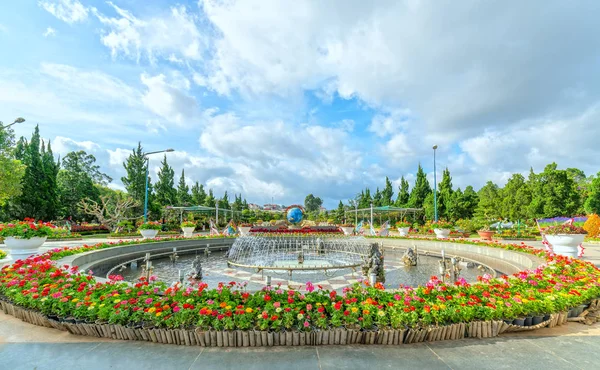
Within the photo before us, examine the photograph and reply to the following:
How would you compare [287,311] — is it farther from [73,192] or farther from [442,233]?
[73,192]

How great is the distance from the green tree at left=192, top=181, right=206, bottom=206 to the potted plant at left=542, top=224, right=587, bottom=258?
52.8 metres

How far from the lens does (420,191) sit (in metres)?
46.3

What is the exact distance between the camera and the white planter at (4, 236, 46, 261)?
8.90m

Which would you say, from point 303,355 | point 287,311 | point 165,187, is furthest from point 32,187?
point 303,355

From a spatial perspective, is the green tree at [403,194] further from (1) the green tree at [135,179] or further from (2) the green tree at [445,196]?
(1) the green tree at [135,179]

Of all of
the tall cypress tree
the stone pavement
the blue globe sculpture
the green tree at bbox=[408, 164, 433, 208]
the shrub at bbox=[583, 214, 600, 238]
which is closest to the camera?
Result: the stone pavement

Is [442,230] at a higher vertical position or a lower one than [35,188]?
lower

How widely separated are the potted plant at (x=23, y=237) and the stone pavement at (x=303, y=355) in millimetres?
6201

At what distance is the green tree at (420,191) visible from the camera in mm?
45938

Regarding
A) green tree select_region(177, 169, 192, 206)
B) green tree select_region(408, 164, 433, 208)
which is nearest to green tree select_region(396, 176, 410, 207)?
green tree select_region(408, 164, 433, 208)

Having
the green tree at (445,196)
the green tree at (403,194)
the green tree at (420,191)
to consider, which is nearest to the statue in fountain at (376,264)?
the green tree at (445,196)

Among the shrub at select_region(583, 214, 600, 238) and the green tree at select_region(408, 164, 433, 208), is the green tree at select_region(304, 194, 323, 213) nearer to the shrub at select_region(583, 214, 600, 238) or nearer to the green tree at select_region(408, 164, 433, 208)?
the green tree at select_region(408, 164, 433, 208)

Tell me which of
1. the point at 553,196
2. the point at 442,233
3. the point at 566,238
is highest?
the point at 553,196

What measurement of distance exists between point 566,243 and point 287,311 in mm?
9695
